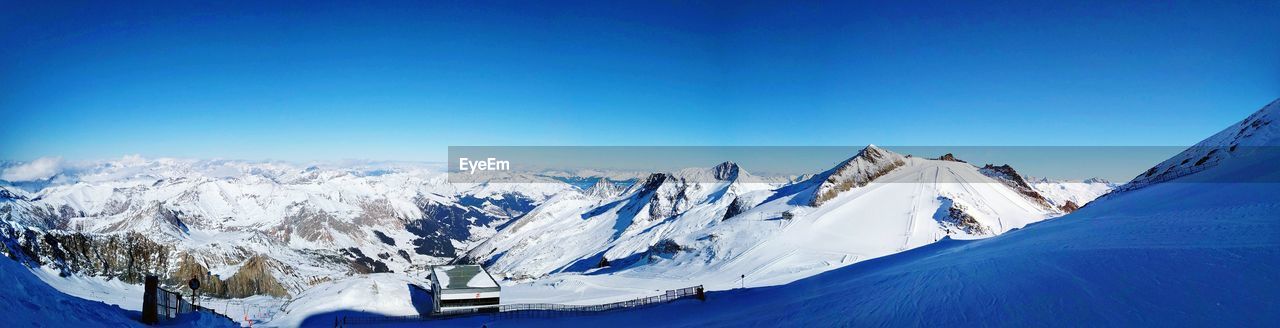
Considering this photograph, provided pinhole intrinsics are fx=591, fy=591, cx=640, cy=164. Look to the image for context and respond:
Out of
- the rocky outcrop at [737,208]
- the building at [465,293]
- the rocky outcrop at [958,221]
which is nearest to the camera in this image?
the building at [465,293]

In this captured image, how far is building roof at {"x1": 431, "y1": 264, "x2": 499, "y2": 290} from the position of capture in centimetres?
4734

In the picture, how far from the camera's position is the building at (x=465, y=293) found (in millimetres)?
46500

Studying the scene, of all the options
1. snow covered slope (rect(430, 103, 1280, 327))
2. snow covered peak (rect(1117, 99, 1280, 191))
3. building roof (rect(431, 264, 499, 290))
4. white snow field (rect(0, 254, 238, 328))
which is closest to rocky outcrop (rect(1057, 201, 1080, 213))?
snow covered peak (rect(1117, 99, 1280, 191))

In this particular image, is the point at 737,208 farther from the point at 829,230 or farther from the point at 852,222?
the point at 829,230

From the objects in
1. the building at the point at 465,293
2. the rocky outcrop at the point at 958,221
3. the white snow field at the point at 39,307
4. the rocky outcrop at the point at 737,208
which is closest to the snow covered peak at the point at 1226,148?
the rocky outcrop at the point at 958,221

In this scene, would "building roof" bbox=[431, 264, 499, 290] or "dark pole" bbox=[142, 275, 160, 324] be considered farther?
"building roof" bbox=[431, 264, 499, 290]

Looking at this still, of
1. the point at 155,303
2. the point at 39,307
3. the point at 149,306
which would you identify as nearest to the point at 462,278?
the point at 155,303

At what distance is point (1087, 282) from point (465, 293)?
131 feet

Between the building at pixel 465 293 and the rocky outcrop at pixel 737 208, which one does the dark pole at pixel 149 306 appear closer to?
the building at pixel 465 293

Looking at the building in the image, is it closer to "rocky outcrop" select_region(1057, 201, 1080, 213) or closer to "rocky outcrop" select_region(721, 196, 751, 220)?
"rocky outcrop" select_region(721, 196, 751, 220)

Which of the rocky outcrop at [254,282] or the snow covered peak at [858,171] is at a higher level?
the snow covered peak at [858,171]

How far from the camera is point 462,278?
162 feet

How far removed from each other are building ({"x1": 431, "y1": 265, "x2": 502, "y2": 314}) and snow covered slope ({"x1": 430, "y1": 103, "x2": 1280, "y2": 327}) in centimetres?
1410

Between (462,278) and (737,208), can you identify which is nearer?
(462,278)
